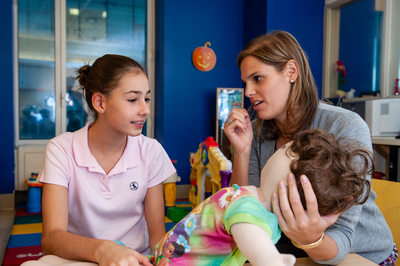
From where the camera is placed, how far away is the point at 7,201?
441 cm

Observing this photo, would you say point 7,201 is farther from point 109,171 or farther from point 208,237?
point 208,237

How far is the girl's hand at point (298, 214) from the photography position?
88cm

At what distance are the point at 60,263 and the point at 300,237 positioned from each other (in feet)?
2.16

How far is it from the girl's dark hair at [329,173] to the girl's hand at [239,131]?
67cm

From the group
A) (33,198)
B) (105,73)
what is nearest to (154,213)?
(105,73)

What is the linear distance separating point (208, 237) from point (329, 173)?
1.24 feet

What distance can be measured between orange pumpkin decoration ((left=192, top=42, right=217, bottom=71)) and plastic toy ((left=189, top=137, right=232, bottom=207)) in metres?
1.66

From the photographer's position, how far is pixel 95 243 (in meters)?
1.01

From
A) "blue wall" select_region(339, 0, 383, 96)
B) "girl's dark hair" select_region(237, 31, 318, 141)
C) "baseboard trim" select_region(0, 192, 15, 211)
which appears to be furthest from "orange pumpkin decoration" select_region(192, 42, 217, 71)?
"girl's dark hair" select_region(237, 31, 318, 141)

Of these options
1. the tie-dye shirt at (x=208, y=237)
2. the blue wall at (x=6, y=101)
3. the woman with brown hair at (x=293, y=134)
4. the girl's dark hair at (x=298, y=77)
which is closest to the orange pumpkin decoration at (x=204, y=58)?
the blue wall at (x=6, y=101)

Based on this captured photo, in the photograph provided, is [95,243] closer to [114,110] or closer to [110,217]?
[110,217]

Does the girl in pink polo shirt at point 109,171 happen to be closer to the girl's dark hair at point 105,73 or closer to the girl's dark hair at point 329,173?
the girl's dark hair at point 105,73

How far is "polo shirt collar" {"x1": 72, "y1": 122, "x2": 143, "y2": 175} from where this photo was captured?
1.35 m

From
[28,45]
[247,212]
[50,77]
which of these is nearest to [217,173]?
[247,212]
